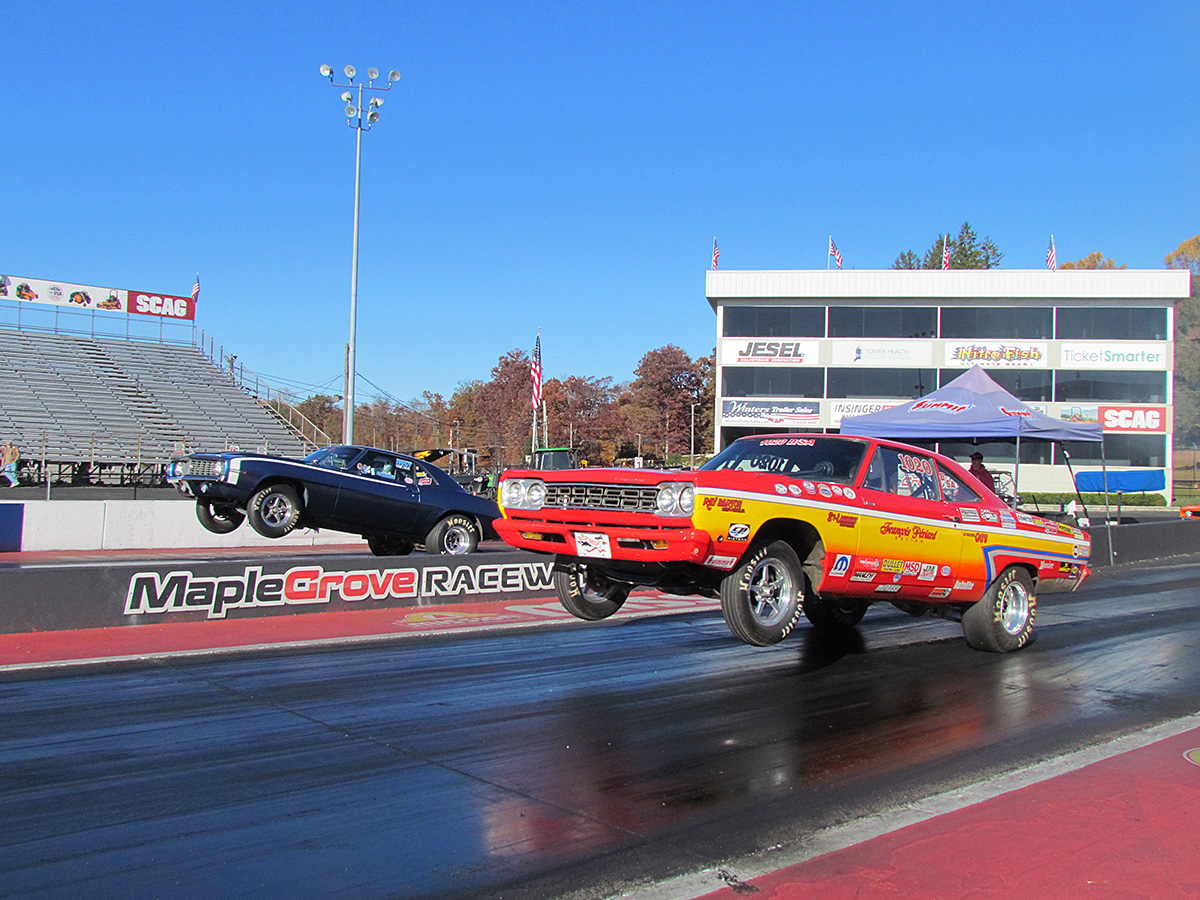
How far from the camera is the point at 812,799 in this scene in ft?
16.4

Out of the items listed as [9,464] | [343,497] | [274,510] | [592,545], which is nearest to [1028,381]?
[343,497]

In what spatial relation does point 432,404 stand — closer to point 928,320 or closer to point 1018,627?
point 928,320

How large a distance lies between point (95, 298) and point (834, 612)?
148 feet

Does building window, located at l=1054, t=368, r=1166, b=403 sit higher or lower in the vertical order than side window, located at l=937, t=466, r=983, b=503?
higher

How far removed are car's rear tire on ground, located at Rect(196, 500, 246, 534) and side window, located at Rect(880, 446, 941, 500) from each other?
883cm

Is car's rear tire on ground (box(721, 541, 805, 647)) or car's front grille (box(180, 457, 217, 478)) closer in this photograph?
car's rear tire on ground (box(721, 541, 805, 647))

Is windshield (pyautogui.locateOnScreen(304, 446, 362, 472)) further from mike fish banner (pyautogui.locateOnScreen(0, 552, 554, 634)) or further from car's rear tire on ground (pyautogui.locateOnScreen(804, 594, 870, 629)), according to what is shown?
car's rear tire on ground (pyautogui.locateOnScreen(804, 594, 870, 629))

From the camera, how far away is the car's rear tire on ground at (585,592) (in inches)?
314

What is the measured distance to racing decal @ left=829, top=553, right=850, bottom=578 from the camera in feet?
24.0

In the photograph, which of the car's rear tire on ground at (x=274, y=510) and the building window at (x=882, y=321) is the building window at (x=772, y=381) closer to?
the building window at (x=882, y=321)

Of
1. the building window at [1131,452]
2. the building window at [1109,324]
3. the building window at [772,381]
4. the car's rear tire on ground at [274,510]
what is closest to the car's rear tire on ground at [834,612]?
the car's rear tire on ground at [274,510]

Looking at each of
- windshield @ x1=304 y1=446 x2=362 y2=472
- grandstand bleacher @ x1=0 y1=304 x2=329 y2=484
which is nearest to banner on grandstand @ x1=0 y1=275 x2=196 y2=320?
grandstand bleacher @ x1=0 y1=304 x2=329 y2=484

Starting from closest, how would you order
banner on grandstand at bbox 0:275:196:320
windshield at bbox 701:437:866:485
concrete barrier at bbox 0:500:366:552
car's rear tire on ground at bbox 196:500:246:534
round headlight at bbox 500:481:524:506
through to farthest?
round headlight at bbox 500:481:524:506 → windshield at bbox 701:437:866:485 → car's rear tire on ground at bbox 196:500:246:534 → concrete barrier at bbox 0:500:366:552 → banner on grandstand at bbox 0:275:196:320

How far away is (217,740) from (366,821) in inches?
69.6
